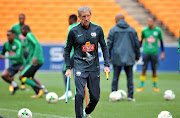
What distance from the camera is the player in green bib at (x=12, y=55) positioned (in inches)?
469

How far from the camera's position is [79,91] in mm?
6750

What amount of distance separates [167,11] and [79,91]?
18.7 m

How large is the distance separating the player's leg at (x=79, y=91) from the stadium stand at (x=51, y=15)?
1523cm

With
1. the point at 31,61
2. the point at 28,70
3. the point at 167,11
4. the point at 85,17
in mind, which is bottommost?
the point at 167,11

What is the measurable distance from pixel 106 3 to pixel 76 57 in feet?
60.6

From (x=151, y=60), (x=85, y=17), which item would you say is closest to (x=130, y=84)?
(x=151, y=60)

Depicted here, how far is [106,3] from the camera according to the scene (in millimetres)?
24922

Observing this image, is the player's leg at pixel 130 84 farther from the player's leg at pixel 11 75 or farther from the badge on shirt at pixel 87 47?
the badge on shirt at pixel 87 47

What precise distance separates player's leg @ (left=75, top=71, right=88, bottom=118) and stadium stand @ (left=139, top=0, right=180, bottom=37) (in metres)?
17.2

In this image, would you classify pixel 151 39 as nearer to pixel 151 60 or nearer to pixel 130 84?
pixel 151 60

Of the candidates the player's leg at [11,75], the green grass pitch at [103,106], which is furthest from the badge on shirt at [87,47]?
the player's leg at [11,75]

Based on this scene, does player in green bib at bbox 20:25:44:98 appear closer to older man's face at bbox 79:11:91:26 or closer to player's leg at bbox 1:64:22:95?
player's leg at bbox 1:64:22:95

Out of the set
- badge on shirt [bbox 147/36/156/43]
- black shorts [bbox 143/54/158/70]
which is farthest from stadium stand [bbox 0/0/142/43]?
black shorts [bbox 143/54/158/70]

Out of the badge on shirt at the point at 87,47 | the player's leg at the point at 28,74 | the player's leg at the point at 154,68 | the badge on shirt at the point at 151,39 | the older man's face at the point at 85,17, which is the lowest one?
the player's leg at the point at 154,68
